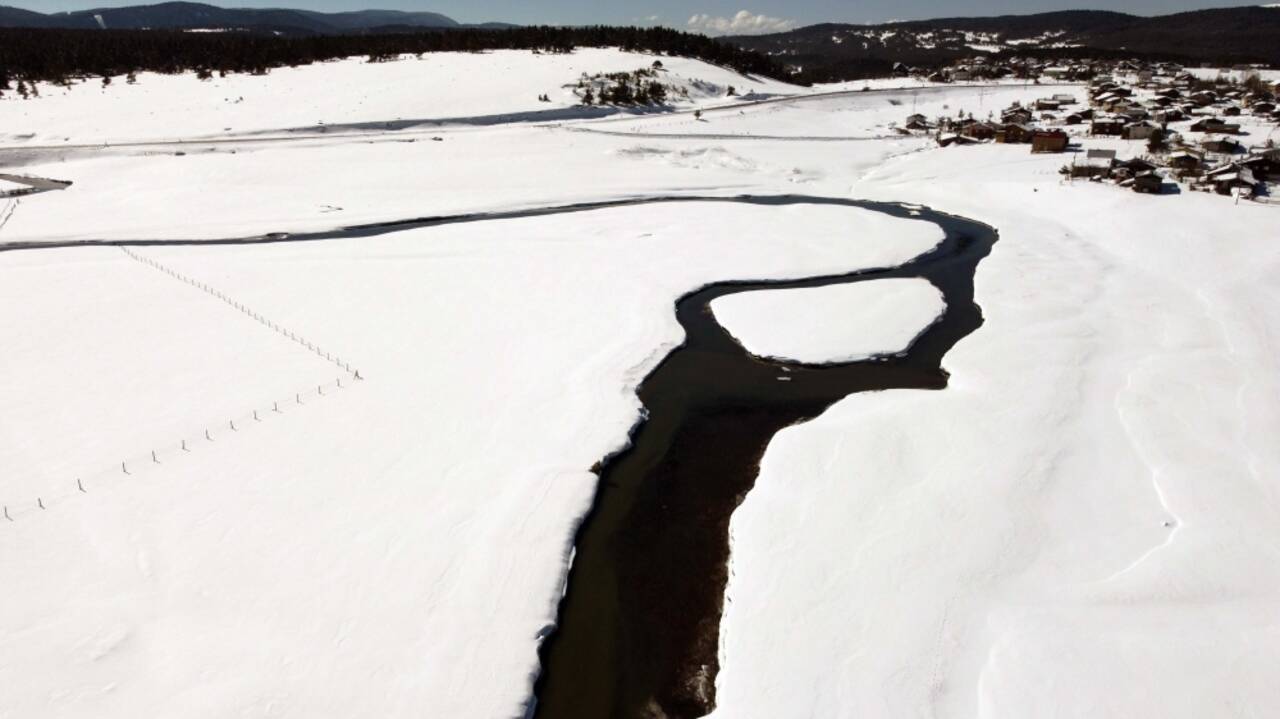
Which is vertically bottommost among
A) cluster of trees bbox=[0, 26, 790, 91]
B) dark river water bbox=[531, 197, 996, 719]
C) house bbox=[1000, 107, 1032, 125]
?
dark river water bbox=[531, 197, 996, 719]

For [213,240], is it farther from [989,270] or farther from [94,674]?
[989,270]

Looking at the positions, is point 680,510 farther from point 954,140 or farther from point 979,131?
point 979,131

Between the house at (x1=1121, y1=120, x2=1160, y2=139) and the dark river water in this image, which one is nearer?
the dark river water

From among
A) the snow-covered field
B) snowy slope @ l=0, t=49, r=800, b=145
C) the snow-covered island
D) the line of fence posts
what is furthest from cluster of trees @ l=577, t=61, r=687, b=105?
the line of fence posts

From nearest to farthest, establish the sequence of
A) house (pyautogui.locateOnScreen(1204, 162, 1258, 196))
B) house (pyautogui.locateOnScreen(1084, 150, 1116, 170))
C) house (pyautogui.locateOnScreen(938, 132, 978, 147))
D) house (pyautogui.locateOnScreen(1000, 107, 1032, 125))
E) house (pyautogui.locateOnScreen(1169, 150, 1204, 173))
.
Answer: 1. house (pyautogui.locateOnScreen(1204, 162, 1258, 196))
2. house (pyautogui.locateOnScreen(1169, 150, 1204, 173))
3. house (pyautogui.locateOnScreen(1084, 150, 1116, 170))
4. house (pyautogui.locateOnScreen(938, 132, 978, 147))
5. house (pyautogui.locateOnScreen(1000, 107, 1032, 125))

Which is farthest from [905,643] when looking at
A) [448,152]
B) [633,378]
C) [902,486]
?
[448,152]

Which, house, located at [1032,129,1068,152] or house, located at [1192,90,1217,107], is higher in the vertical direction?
house, located at [1192,90,1217,107]

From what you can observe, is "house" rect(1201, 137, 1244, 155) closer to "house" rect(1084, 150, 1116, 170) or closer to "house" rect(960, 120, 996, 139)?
"house" rect(1084, 150, 1116, 170)
